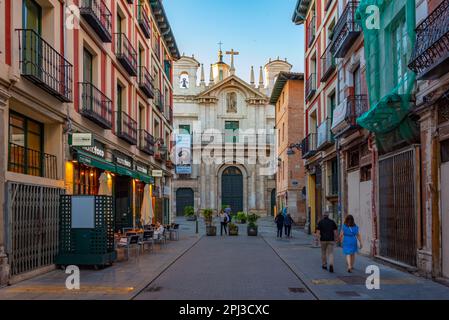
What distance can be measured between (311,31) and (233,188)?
98.5ft

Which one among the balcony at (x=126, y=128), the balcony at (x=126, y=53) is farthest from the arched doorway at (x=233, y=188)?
the balcony at (x=126, y=53)

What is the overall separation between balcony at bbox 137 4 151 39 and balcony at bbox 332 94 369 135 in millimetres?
11285

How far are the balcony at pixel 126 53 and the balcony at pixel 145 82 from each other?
5.17 ft

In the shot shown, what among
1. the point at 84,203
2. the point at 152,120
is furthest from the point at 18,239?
the point at 152,120

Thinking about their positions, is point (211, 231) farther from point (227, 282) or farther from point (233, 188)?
point (233, 188)

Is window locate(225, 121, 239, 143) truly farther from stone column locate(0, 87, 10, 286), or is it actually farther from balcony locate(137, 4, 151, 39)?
stone column locate(0, 87, 10, 286)

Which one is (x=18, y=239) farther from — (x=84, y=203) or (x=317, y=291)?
(x=317, y=291)

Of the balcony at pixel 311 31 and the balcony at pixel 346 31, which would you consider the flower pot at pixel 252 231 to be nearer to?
the balcony at pixel 311 31

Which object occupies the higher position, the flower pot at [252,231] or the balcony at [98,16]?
the balcony at [98,16]

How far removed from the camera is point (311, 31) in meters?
27.8

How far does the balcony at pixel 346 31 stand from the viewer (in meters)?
17.2

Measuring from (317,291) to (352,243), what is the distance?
9.94ft

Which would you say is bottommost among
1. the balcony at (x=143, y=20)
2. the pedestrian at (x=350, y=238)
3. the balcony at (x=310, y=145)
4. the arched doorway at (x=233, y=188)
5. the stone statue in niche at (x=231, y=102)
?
the pedestrian at (x=350, y=238)

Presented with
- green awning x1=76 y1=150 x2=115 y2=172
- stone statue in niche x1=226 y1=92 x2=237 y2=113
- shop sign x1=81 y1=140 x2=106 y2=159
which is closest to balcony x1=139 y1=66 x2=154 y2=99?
shop sign x1=81 y1=140 x2=106 y2=159
